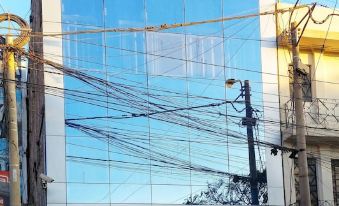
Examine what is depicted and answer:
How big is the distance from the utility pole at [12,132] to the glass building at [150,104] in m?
4.34

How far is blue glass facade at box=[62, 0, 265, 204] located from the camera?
19.0 m

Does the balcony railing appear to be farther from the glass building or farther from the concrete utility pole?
the concrete utility pole

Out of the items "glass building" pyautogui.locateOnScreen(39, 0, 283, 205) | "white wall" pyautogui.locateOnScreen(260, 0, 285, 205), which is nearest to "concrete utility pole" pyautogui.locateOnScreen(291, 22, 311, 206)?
"glass building" pyautogui.locateOnScreen(39, 0, 283, 205)

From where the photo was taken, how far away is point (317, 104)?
71.4ft

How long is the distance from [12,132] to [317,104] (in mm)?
11311

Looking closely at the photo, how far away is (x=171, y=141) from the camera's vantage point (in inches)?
778

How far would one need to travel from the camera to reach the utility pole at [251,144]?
67.0ft

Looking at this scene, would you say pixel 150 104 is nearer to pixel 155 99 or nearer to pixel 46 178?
pixel 155 99

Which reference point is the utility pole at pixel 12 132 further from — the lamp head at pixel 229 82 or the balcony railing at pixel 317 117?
the balcony railing at pixel 317 117

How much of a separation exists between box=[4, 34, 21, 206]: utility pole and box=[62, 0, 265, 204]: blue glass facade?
16.7ft

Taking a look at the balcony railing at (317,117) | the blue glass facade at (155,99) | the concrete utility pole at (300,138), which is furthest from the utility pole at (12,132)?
the balcony railing at (317,117)

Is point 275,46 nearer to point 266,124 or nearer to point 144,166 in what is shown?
point 266,124

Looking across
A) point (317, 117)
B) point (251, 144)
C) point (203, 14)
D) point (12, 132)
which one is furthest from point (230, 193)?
point (12, 132)

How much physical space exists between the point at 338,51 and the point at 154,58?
255 inches
